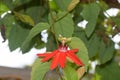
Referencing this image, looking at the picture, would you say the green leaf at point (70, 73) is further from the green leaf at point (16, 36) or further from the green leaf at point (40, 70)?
the green leaf at point (16, 36)

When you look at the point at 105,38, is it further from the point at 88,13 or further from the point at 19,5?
the point at 19,5

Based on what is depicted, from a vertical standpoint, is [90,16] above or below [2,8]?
below

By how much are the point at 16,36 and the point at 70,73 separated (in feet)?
1.01

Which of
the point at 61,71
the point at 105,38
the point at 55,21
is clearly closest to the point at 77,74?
the point at 61,71

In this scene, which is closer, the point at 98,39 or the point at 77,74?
the point at 77,74

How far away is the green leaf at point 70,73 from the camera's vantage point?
1.23 feet

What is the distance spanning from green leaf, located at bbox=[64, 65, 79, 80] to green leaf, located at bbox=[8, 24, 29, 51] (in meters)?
0.29

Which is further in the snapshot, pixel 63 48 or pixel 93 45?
pixel 93 45

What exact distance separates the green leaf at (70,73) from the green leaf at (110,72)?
342 mm

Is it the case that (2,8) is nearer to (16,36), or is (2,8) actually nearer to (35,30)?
(16,36)

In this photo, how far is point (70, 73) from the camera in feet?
1.25

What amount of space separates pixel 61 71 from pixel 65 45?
5 cm

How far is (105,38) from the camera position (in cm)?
65

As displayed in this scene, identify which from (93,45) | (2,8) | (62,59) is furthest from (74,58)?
(2,8)
